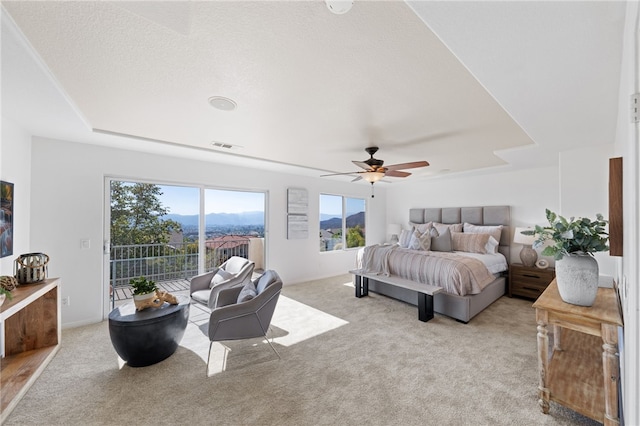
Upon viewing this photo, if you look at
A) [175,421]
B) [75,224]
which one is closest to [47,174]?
[75,224]

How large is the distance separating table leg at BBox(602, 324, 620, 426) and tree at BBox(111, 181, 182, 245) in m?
4.85

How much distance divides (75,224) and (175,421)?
115 inches

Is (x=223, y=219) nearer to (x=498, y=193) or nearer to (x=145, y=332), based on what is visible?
(x=145, y=332)

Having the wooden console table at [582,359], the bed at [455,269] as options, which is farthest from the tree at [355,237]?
the wooden console table at [582,359]

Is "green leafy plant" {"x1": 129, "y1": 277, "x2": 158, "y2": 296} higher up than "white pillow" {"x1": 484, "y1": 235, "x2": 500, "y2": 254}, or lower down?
lower down

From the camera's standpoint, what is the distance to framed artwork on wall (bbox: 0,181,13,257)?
241 cm

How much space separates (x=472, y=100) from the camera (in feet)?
7.12

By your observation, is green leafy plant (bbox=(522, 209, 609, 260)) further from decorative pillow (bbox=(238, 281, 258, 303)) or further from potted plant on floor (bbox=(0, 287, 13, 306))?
potted plant on floor (bbox=(0, 287, 13, 306))

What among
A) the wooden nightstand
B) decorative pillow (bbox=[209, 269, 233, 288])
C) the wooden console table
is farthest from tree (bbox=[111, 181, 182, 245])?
the wooden nightstand

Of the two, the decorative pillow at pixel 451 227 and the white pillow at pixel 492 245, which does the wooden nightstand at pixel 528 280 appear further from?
the decorative pillow at pixel 451 227

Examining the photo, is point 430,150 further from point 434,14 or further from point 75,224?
point 75,224

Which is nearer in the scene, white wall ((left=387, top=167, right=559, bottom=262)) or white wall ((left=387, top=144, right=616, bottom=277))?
white wall ((left=387, top=144, right=616, bottom=277))

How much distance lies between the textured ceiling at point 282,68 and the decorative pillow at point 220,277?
5.90ft

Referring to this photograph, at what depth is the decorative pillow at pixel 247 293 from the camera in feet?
8.52
